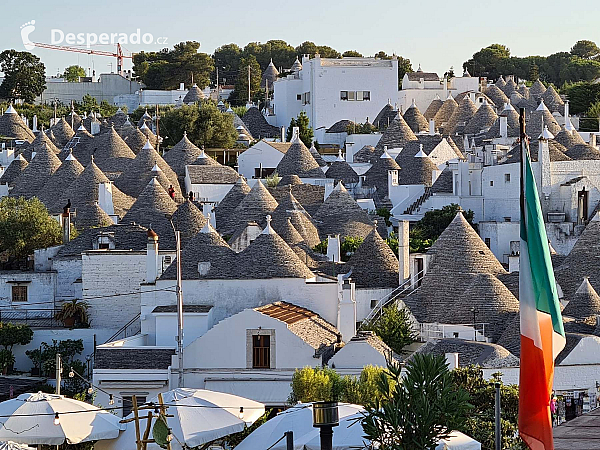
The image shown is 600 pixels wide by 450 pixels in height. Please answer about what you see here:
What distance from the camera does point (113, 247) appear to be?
131 ft

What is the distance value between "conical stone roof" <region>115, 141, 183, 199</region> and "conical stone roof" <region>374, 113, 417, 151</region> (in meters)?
11.2

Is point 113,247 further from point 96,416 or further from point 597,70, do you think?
point 597,70

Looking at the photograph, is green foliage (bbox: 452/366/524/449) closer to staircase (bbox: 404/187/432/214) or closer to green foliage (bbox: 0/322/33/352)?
green foliage (bbox: 0/322/33/352)

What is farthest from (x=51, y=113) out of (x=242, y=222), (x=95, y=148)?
(x=242, y=222)

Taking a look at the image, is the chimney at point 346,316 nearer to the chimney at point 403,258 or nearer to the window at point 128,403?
the chimney at point 403,258

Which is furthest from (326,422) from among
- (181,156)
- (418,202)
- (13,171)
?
(13,171)

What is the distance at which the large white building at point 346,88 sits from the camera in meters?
72.2

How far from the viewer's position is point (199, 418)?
2009 cm

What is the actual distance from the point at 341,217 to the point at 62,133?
3000cm

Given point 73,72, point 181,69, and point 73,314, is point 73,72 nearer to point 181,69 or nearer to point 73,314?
point 181,69

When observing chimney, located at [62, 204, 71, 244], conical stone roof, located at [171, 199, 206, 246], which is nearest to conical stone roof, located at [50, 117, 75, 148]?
chimney, located at [62, 204, 71, 244]

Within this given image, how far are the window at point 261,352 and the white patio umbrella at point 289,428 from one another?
34.1 feet

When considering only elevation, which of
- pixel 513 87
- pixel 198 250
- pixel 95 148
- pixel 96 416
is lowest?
Result: pixel 96 416

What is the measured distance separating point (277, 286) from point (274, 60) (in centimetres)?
8410
